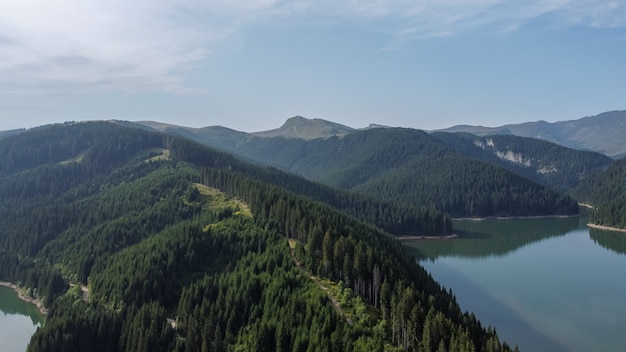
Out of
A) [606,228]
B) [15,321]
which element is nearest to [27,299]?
[15,321]

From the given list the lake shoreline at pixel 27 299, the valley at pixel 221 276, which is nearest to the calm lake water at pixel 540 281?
the valley at pixel 221 276

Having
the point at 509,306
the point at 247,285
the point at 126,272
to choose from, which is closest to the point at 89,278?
the point at 126,272

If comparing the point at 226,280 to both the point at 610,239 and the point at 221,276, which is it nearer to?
the point at 221,276

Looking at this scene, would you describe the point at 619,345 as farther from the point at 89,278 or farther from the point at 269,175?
the point at 269,175

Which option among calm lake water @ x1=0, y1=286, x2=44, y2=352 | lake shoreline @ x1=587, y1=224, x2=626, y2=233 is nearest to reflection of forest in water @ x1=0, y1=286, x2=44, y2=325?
calm lake water @ x1=0, y1=286, x2=44, y2=352

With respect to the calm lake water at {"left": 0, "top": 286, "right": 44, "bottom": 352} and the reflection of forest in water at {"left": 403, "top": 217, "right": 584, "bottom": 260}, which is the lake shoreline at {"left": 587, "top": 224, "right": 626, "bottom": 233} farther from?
the calm lake water at {"left": 0, "top": 286, "right": 44, "bottom": 352}
